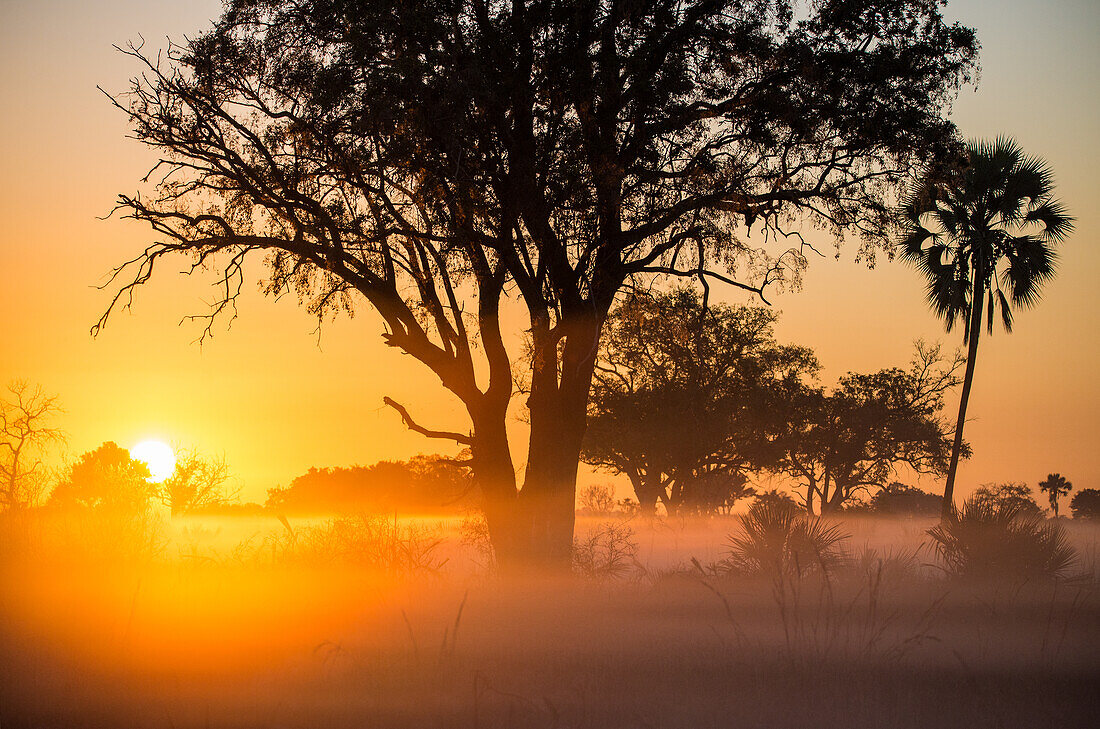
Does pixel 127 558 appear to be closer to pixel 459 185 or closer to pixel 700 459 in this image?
pixel 459 185

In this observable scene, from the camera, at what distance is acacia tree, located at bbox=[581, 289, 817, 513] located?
115ft

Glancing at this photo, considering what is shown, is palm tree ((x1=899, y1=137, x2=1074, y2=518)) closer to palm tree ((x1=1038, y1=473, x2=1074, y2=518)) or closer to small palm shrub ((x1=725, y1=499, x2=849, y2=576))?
small palm shrub ((x1=725, y1=499, x2=849, y2=576))

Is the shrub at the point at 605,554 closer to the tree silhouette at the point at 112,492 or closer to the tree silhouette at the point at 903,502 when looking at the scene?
the tree silhouette at the point at 112,492

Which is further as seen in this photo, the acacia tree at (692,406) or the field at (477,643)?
the acacia tree at (692,406)

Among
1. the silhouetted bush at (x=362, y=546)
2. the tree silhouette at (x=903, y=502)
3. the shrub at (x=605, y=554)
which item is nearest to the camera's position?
the silhouetted bush at (x=362, y=546)

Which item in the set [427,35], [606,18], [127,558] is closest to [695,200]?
[606,18]

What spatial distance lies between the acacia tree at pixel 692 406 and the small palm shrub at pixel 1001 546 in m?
16.9

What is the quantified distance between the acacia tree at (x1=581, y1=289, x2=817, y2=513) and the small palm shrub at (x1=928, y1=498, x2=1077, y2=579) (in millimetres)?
16930

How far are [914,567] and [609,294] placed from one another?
7217mm

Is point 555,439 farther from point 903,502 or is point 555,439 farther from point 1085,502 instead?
point 1085,502

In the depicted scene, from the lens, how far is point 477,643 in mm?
10414

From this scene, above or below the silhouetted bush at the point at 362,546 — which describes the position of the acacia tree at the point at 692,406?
above

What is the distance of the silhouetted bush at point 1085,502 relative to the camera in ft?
255

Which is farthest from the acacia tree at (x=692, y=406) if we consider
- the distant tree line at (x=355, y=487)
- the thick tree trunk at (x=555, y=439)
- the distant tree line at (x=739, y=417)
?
the thick tree trunk at (x=555, y=439)
